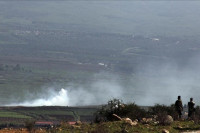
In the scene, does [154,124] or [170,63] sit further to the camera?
[170,63]

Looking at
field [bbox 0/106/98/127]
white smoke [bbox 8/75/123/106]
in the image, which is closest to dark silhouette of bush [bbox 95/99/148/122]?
field [bbox 0/106/98/127]

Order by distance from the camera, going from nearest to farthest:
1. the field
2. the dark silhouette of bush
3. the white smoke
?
1. the dark silhouette of bush
2. the field
3. the white smoke

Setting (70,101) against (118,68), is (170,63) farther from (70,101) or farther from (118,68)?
(70,101)

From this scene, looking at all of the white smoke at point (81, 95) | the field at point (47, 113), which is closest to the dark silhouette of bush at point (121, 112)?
the field at point (47, 113)

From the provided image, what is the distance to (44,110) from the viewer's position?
75000 mm

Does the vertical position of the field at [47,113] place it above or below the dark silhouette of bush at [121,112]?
above

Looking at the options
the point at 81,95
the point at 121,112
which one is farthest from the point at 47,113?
the point at 121,112

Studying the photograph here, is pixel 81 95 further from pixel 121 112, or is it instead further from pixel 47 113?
pixel 121 112

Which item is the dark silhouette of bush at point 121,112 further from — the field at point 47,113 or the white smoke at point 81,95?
the white smoke at point 81,95

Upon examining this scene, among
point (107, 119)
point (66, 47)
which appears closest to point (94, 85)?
point (66, 47)

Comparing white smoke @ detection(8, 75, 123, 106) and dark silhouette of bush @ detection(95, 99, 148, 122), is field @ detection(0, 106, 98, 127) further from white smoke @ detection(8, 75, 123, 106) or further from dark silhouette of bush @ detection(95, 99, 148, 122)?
dark silhouette of bush @ detection(95, 99, 148, 122)

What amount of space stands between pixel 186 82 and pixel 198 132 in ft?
354

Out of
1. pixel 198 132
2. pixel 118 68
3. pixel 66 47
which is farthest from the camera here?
pixel 66 47

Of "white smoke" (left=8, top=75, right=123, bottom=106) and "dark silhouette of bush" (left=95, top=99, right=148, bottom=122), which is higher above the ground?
"white smoke" (left=8, top=75, right=123, bottom=106)
